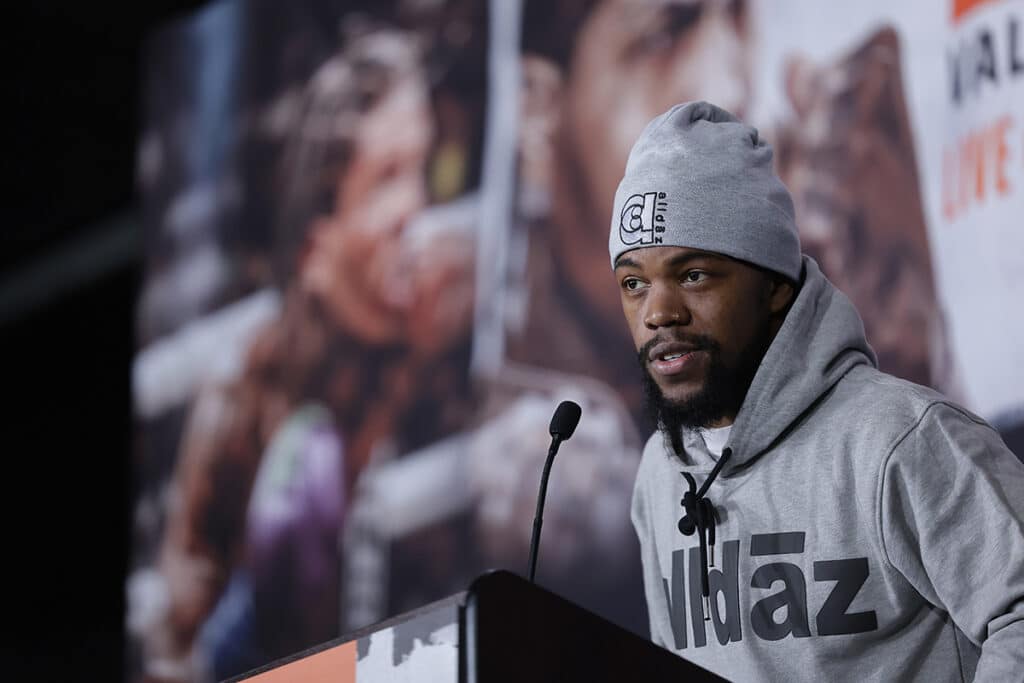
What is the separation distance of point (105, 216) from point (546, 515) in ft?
9.52

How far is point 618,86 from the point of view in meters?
3.08

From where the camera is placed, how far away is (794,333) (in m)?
1.66

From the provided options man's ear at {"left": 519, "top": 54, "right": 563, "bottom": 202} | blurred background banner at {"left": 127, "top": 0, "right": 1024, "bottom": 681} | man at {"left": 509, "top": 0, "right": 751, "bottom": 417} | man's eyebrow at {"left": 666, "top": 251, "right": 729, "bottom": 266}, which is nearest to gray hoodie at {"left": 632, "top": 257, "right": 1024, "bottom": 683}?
man's eyebrow at {"left": 666, "top": 251, "right": 729, "bottom": 266}

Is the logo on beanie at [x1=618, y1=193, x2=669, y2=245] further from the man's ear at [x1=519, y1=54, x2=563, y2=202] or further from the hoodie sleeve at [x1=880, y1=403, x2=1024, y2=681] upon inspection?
the man's ear at [x1=519, y1=54, x2=563, y2=202]

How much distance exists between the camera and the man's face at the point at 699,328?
166 cm

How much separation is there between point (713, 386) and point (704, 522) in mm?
165

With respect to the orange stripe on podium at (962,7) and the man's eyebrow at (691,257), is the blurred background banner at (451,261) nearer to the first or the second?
the orange stripe on podium at (962,7)

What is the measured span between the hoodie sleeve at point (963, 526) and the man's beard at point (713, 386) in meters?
0.25

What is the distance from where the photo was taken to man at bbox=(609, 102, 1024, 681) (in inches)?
56.3

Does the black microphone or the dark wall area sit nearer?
the black microphone

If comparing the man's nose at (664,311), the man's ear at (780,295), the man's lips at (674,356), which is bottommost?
the man's lips at (674,356)

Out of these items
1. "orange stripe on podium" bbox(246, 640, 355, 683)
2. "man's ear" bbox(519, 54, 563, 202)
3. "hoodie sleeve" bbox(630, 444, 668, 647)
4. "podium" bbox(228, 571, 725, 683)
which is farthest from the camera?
"man's ear" bbox(519, 54, 563, 202)

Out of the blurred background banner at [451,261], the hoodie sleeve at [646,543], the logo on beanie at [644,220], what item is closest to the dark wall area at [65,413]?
the blurred background banner at [451,261]

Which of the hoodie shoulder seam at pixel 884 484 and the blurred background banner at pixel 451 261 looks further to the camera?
the blurred background banner at pixel 451 261
